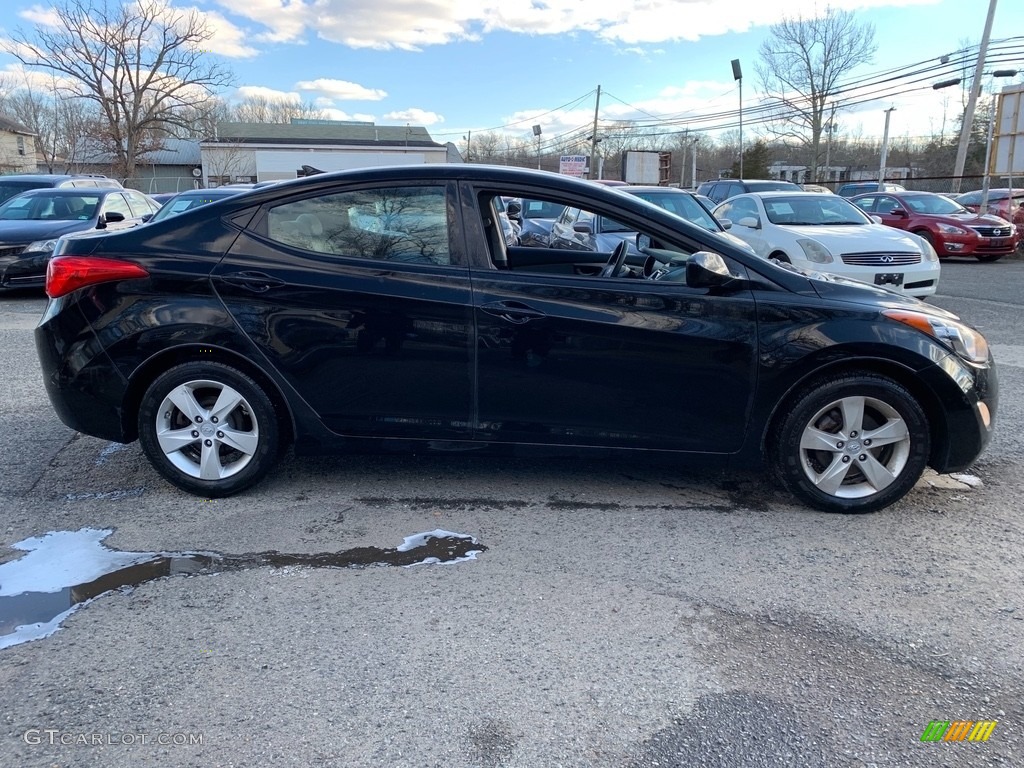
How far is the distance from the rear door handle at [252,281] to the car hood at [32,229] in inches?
348

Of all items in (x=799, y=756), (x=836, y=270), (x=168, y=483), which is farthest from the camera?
(x=836, y=270)

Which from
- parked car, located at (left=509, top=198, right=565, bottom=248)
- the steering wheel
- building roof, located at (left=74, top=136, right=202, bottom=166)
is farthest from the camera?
building roof, located at (left=74, top=136, right=202, bottom=166)

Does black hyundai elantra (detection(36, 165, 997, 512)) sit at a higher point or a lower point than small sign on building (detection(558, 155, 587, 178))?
lower

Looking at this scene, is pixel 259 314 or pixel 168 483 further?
pixel 168 483

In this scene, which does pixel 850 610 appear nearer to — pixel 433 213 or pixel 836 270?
pixel 433 213

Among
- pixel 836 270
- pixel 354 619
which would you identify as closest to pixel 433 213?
pixel 354 619

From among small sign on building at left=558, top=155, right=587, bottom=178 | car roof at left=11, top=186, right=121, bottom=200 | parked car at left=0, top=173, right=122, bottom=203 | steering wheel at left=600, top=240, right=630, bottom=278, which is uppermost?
small sign on building at left=558, top=155, right=587, bottom=178

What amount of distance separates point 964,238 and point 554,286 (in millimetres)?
16847

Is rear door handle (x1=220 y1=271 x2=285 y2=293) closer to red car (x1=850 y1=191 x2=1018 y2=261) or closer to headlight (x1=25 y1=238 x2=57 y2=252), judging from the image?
headlight (x1=25 y1=238 x2=57 y2=252)

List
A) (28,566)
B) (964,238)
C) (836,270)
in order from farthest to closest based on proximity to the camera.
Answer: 1. (964,238)
2. (836,270)
3. (28,566)

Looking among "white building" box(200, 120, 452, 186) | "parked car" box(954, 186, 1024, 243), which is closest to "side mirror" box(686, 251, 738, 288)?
"parked car" box(954, 186, 1024, 243)

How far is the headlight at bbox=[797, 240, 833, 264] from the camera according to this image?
1023 cm

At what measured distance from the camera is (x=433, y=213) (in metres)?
3.91

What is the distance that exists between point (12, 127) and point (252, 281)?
2952 inches
